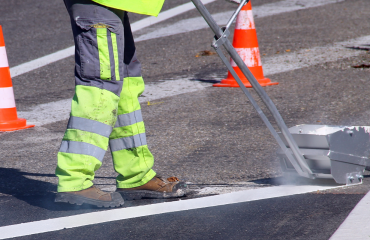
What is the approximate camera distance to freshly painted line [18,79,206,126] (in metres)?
5.08

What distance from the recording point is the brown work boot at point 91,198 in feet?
9.14

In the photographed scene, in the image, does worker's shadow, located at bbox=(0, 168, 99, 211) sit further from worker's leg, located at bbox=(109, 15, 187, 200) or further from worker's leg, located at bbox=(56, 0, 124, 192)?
worker's leg, located at bbox=(109, 15, 187, 200)

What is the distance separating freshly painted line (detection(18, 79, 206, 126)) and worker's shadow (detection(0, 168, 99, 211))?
1420 mm

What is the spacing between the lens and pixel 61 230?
2.56 m

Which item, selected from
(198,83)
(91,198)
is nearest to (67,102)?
(198,83)

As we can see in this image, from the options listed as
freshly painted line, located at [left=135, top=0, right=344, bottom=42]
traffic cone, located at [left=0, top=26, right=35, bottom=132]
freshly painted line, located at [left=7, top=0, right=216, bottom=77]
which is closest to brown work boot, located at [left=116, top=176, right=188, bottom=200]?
traffic cone, located at [left=0, top=26, right=35, bottom=132]

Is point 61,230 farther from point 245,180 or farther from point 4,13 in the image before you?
point 4,13

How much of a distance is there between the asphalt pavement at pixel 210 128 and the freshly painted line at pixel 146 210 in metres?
0.02

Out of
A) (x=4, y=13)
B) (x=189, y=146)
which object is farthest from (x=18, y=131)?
(x=4, y=13)

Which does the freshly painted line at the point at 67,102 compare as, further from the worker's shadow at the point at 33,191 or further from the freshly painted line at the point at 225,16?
the freshly painted line at the point at 225,16

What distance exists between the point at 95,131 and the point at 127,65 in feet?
1.61

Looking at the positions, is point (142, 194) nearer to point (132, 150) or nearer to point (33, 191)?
point (132, 150)

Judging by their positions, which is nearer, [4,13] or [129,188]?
[129,188]

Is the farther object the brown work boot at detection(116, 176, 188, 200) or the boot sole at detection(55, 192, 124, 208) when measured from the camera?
the brown work boot at detection(116, 176, 188, 200)
